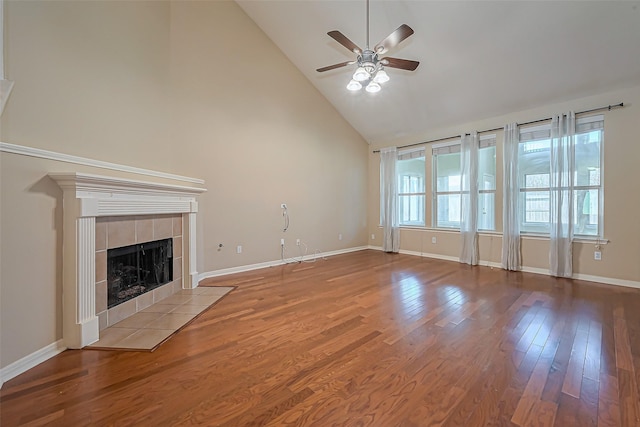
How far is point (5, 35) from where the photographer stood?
1.83 m

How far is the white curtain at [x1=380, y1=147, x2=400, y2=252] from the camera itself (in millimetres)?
6230

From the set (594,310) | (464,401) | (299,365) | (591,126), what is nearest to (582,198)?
(591,126)

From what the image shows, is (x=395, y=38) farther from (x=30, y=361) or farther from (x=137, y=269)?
(x=30, y=361)

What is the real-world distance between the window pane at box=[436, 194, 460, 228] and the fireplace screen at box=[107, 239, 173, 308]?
5.17 m

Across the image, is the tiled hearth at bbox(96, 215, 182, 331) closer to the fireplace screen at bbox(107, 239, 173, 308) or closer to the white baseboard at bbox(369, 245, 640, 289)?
the fireplace screen at bbox(107, 239, 173, 308)

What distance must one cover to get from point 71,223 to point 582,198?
6379 millimetres

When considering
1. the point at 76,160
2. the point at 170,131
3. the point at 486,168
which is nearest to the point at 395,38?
the point at 170,131

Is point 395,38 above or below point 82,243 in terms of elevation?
above

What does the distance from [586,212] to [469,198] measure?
1.62 meters

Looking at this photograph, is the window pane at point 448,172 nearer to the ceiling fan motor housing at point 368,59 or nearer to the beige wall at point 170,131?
the beige wall at point 170,131

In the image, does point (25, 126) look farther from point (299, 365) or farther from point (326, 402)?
point (326, 402)

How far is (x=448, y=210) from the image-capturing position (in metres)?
Answer: 5.55

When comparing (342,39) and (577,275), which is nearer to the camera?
(342,39)

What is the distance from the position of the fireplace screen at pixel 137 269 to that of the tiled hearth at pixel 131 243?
0.21 feet
